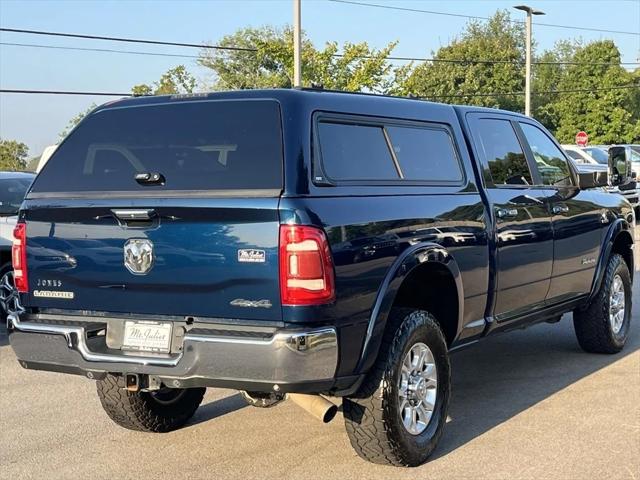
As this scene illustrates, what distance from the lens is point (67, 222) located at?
4.53m

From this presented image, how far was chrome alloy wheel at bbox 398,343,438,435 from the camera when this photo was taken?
15.5ft

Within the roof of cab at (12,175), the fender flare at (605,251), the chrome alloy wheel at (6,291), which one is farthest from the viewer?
the roof of cab at (12,175)

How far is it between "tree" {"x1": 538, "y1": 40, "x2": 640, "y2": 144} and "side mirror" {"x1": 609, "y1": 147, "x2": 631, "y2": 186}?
49.0 meters

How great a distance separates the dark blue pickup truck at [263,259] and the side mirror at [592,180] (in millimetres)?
1752

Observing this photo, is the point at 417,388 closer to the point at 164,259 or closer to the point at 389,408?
the point at 389,408

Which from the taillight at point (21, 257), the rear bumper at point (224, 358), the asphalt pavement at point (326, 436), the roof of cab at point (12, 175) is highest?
the roof of cab at point (12, 175)

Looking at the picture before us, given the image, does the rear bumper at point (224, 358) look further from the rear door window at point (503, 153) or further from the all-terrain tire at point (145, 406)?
the rear door window at point (503, 153)

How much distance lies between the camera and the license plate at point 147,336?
4.26 meters

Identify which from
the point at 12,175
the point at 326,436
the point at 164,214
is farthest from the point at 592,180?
the point at 12,175

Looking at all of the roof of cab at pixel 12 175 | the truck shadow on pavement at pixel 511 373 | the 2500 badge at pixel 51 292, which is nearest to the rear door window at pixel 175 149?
the 2500 badge at pixel 51 292

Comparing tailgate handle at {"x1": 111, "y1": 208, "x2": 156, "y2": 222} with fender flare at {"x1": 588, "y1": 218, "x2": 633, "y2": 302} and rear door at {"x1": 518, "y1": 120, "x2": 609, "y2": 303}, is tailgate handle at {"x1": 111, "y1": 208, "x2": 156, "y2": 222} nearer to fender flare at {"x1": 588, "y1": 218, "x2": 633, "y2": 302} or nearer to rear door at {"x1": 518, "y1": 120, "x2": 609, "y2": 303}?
rear door at {"x1": 518, "y1": 120, "x2": 609, "y2": 303}

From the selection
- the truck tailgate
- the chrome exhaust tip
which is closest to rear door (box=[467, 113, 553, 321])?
the chrome exhaust tip

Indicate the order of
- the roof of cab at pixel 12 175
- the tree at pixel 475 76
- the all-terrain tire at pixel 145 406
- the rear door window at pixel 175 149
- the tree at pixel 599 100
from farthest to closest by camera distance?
1. the tree at pixel 475 76
2. the tree at pixel 599 100
3. the roof of cab at pixel 12 175
4. the all-terrain tire at pixel 145 406
5. the rear door window at pixel 175 149

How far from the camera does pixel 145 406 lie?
5.33 metres
